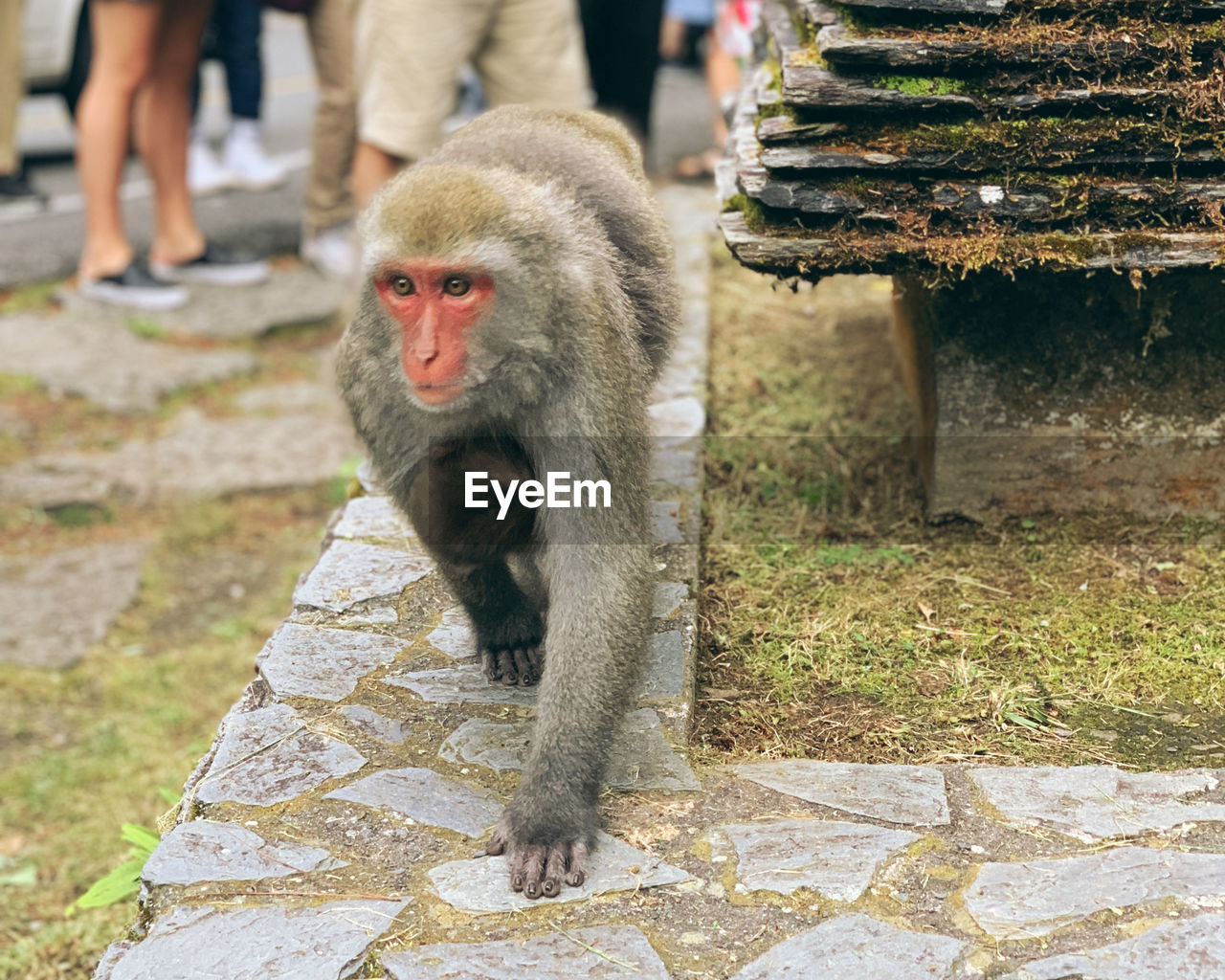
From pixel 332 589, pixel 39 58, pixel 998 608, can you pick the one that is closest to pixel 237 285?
pixel 39 58

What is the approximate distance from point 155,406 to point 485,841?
14.2ft

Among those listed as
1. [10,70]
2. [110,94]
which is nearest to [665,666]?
[110,94]

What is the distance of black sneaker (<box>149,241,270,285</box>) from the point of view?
24.7ft

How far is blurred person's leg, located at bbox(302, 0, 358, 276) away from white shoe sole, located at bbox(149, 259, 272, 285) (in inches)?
17.0

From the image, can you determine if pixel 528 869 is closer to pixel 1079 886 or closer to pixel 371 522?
pixel 1079 886

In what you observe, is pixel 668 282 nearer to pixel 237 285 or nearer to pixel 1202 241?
pixel 1202 241

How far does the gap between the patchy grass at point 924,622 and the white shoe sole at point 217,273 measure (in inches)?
148

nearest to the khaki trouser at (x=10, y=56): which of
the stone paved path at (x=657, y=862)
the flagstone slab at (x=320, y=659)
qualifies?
the flagstone slab at (x=320, y=659)

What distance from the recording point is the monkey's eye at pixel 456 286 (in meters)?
2.67

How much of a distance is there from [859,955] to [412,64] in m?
4.07

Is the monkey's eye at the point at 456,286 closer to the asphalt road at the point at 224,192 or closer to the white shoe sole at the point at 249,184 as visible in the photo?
the asphalt road at the point at 224,192

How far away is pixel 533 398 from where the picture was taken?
280cm

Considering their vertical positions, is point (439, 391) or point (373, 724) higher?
point (439, 391)

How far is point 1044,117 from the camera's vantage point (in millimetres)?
3291
